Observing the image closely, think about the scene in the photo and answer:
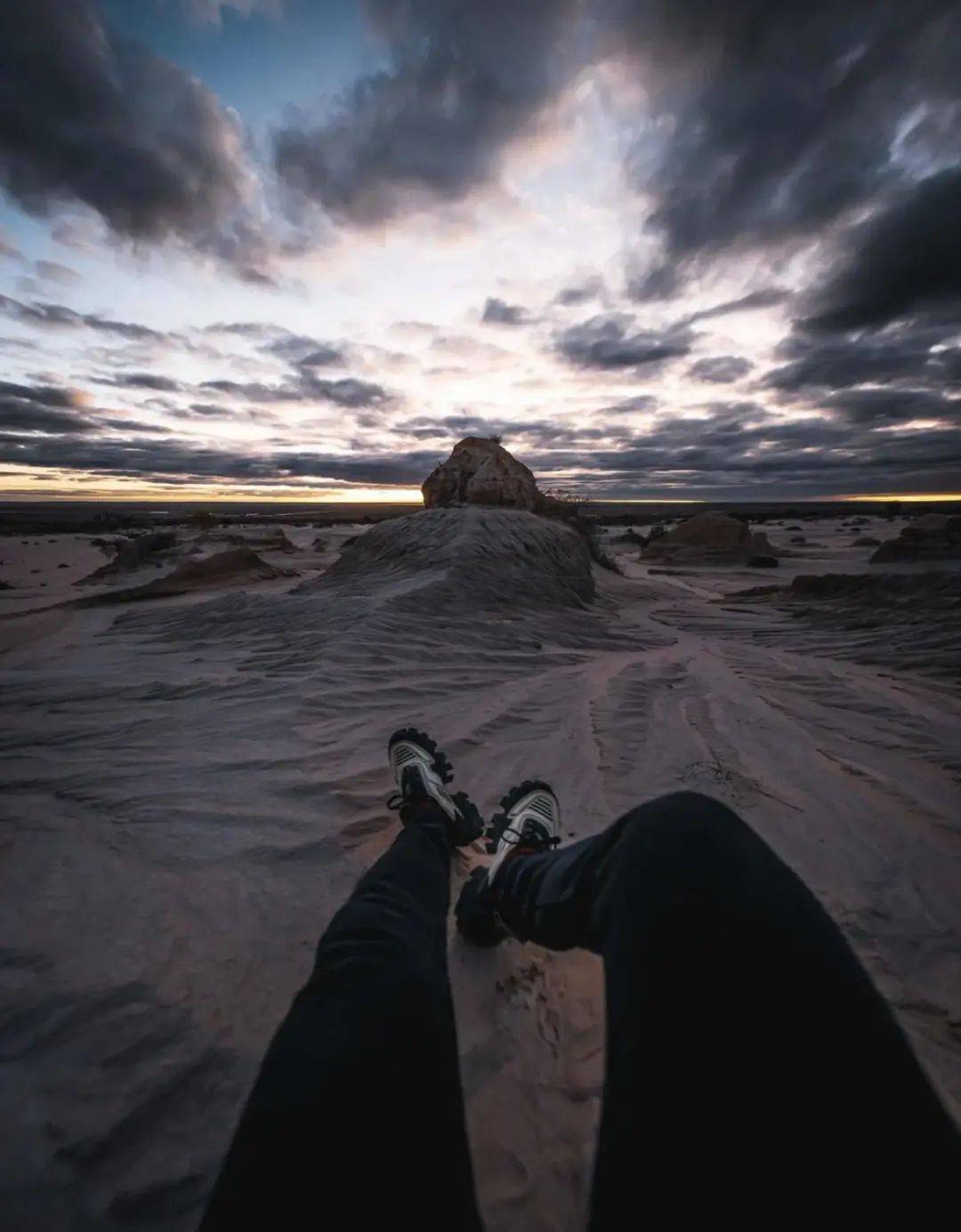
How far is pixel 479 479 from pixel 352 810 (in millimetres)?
7781

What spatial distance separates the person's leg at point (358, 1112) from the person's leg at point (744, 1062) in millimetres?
245

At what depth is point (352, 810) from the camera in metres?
2.23

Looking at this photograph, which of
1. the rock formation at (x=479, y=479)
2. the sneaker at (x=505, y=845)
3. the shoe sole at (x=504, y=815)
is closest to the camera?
the sneaker at (x=505, y=845)

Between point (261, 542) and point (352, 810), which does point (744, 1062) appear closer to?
point (352, 810)

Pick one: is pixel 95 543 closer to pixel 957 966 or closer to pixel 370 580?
pixel 370 580

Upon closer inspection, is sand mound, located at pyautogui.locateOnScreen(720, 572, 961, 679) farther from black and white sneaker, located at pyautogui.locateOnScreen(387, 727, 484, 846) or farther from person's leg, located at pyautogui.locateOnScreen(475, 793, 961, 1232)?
person's leg, located at pyautogui.locateOnScreen(475, 793, 961, 1232)

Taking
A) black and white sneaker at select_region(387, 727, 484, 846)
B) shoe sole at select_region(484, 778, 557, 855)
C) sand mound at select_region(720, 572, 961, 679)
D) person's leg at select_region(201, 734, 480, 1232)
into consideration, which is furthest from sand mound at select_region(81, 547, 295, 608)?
sand mound at select_region(720, 572, 961, 679)

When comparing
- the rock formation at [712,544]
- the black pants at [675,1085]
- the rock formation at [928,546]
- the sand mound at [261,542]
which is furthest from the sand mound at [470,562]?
the sand mound at [261,542]

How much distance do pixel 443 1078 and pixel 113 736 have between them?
280 centimetres

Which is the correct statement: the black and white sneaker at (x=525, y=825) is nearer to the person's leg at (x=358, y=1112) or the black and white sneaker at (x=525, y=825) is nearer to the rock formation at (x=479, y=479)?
the person's leg at (x=358, y=1112)

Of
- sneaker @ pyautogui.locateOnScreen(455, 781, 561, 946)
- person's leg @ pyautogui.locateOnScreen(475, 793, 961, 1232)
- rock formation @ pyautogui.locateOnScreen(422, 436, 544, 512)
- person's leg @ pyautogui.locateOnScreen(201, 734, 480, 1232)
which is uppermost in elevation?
rock formation @ pyautogui.locateOnScreen(422, 436, 544, 512)

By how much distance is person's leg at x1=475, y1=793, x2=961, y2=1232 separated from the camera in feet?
1.89

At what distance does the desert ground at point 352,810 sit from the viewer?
109 cm

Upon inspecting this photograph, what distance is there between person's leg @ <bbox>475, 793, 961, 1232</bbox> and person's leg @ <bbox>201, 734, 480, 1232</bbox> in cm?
25
